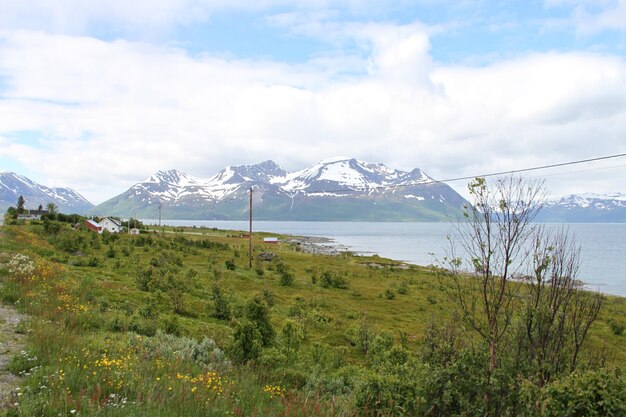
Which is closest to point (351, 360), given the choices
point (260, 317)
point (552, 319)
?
point (260, 317)

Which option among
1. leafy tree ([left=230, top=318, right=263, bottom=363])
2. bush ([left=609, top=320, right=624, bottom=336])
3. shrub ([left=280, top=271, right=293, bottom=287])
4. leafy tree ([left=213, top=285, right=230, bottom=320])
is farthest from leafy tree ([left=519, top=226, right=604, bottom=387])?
shrub ([left=280, top=271, right=293, bottom=287])

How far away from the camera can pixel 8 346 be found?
8039 millimetres

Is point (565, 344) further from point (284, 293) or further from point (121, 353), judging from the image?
point (284, 293)

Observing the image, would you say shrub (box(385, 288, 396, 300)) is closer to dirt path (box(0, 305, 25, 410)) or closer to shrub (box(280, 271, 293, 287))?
shrub (box(280, 271, 293, 287))

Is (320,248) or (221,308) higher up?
(221,308)

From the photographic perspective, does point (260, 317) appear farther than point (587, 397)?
Yes

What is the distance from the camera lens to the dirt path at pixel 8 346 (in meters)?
5.82

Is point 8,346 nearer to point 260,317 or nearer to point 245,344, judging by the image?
point 245,344

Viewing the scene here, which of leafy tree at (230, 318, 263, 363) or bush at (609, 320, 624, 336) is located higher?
leafy tree at (230, 318, 263, 363)

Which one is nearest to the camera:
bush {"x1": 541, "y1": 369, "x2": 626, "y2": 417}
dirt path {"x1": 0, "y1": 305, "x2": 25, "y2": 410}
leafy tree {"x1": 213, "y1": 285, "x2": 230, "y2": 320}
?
bush {"x1": 541, "y1": 369, "x2": 626, "y2": 417}

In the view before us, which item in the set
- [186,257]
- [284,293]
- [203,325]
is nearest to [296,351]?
[203,325]

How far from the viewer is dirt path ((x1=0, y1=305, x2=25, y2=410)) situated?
5816mm

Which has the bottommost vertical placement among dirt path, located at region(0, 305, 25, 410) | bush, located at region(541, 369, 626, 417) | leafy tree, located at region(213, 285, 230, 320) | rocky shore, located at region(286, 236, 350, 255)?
rocky shore, located at region(286, 236, 350, 255)

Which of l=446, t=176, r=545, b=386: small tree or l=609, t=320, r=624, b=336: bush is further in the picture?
l=609, t=320, r=624, b=336: bush
